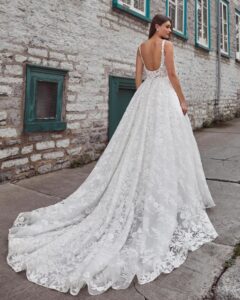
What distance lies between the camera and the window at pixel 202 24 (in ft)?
30.6

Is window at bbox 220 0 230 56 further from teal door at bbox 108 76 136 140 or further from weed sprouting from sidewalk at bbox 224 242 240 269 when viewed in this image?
weed sprouting from sidewalk at bbox 224 242 240 269

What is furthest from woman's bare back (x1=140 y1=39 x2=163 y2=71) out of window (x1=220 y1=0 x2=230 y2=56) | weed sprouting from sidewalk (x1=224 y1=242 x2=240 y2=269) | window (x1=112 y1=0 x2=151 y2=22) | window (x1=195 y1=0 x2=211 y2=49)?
window (x1=220 y1=0 x2=230 y2=56)

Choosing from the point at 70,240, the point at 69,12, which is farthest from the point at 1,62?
the point at 70,240

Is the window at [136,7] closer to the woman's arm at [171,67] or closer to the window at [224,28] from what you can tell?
the woman's arm at [171,67]

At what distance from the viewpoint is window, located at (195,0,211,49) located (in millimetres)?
9320

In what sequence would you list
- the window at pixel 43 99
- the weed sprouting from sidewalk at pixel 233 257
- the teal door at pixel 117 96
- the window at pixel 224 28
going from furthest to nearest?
the window at pixel 224 28
the teal door at pixel 117 96
the window at pixel 43 99
the weed sprouting from sidewalk at pixel 233 257

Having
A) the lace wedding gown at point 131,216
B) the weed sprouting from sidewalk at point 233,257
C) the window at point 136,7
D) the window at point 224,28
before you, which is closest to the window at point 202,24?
the window at point 224,28

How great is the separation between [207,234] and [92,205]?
1036mm

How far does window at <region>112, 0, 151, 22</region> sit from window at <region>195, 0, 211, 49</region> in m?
2.85

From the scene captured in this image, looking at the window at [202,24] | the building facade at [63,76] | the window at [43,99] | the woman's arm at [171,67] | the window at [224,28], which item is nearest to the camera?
the woman's arm at [171,67]

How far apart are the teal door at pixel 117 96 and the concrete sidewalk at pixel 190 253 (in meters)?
1.26

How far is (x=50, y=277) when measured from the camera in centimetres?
191

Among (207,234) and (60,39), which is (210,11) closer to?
(60,39)

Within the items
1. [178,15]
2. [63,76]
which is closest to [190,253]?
[63,76]
